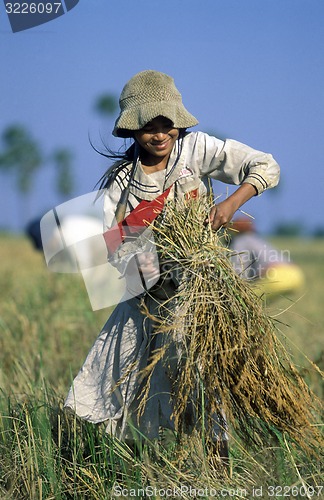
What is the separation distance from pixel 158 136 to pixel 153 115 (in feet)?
0.32

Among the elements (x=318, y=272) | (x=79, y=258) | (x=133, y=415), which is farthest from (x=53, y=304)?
(x=318, y=272)

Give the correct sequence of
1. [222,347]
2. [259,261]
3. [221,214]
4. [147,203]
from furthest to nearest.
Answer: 1. [259,261]
2. [147,203]
3. [221,214]
4. [222,347]

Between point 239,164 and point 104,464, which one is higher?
point 239,164

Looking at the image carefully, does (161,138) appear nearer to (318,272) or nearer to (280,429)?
(280,429)

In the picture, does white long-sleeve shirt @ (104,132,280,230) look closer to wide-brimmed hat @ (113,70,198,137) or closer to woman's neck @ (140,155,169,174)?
woman's neck @ (140,155,169,174)

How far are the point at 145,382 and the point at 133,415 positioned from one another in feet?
0.47

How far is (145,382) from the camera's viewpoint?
331 centimetres

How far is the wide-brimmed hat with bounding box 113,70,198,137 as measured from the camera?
3.11 m

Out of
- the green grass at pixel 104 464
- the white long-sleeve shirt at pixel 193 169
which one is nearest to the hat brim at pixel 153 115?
the white long-sleeve shirt at pixel 193 169

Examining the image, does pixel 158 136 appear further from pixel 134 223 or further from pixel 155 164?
pixel 134 223

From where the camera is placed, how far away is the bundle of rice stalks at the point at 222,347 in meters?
2.93

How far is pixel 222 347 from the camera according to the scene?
9.61ft

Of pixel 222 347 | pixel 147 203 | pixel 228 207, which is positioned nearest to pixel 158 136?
pixel 147 203

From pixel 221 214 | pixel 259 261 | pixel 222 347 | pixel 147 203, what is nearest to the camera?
pixel 222 347
